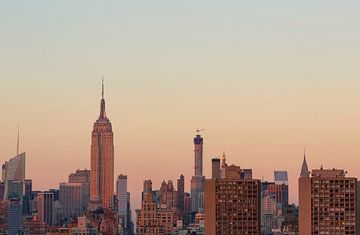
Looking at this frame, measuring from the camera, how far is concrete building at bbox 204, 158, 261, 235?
5925 inches

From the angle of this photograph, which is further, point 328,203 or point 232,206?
point 232,206

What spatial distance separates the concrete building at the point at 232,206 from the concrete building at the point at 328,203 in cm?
1151

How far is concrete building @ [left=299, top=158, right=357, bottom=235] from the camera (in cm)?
13775

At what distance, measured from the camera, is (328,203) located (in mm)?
138000

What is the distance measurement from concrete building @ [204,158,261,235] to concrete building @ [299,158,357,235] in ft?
37.8

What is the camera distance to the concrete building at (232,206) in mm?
150500

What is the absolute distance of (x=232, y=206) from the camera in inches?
5920

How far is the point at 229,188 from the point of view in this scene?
15188 centimetres

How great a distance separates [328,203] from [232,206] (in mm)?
14867

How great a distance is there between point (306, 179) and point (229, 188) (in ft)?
45.5

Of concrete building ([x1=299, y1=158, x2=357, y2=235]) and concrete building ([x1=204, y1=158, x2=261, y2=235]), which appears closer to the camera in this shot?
concrete building ([x1=299, y1=158, x2=357, y2=235])

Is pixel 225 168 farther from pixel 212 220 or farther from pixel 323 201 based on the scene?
pixel 323 201

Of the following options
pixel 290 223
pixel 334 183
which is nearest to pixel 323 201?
pixel 334 183

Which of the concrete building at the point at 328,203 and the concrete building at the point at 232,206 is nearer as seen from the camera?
the concrete building at the point at 328,203
